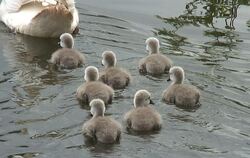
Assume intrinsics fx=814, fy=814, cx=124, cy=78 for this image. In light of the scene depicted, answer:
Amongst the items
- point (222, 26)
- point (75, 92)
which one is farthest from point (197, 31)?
point (75, 92)

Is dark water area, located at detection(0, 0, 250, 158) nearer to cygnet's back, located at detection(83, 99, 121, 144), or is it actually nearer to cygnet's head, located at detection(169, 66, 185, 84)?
cygnet's back, located at detection(83, 99, 121, 144)

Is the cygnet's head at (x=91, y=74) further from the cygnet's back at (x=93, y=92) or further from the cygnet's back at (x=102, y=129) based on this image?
the cygnet's back at (x=102, y=129)

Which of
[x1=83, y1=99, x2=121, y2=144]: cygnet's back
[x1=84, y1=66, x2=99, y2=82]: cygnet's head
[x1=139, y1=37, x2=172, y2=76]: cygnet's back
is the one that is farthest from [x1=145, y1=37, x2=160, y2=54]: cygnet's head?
[x1=83, y1=99, x2=121, y2=144]: cygnet's back

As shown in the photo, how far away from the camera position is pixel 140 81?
408 inches

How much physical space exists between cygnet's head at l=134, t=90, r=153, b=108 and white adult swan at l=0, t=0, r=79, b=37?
123 inches

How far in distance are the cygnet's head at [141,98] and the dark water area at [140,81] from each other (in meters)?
0.24

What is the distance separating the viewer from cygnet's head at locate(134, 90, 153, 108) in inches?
357

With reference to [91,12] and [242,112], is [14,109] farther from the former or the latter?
[91,12]

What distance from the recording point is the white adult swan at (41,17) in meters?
12.0

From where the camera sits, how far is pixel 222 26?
525 inches

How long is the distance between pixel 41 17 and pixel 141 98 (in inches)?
137

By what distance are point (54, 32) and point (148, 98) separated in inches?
138

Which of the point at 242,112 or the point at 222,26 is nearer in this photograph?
the point at 242,112

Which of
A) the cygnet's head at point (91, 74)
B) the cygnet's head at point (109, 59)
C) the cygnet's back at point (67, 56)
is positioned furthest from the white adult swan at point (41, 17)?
the cygnet's head at point (91, 74)
